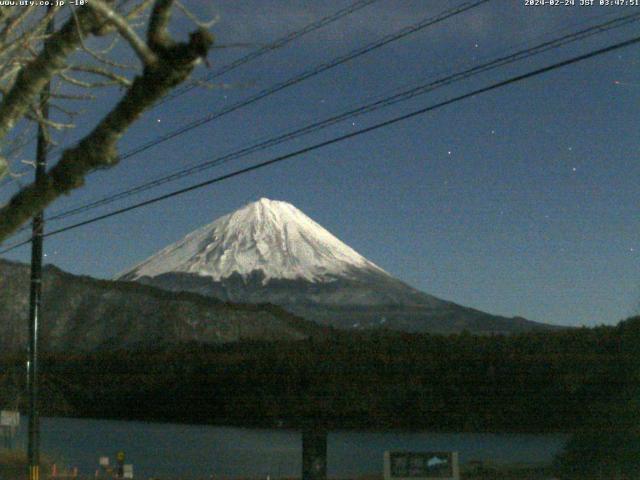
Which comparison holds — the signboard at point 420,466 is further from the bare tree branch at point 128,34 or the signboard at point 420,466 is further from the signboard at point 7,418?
the bare tree branch at point 128,34

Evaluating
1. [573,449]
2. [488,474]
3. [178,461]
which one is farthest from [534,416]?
[178,461]

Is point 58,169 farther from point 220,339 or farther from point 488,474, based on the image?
point 220,339

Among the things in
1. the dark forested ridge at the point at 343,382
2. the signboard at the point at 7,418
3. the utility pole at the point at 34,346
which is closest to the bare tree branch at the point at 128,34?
the utility pole at the point at 34,346

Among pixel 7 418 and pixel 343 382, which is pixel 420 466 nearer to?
pixel 7 418

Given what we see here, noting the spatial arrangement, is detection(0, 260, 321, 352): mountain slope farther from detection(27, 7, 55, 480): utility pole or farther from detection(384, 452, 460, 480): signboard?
detection(384, 452, 460, 480): signboard

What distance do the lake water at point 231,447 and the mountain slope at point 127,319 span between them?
29.6 feet

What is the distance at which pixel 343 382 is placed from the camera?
43344mm

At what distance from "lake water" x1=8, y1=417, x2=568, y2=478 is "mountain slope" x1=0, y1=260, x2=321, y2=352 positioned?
9023 mm

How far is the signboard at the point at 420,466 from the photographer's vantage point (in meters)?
19.7

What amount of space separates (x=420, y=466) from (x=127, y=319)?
4415cm

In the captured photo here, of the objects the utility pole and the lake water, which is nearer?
the utility pole

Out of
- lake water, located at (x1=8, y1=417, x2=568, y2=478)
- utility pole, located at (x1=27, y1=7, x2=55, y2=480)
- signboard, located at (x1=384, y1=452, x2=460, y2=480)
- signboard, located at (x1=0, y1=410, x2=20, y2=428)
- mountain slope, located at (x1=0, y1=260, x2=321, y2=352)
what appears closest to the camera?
utility pole, located at (x1=27, y1=7, x2=55, y2=480)

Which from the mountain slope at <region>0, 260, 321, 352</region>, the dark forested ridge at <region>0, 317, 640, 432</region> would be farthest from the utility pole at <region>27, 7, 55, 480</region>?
the mountain slope at <region>0, 260, 321, 352</region>

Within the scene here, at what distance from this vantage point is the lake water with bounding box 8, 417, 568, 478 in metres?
34.7
